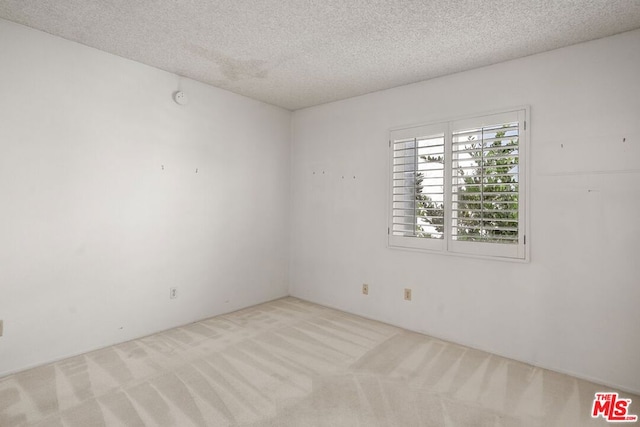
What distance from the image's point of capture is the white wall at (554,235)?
91.7 inches

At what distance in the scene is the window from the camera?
108 inches

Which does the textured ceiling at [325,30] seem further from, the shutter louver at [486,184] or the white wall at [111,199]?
the shutter louver at [486,184]

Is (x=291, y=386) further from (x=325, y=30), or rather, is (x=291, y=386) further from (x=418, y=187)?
(x=325, y=30)

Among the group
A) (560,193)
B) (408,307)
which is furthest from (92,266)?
(560,193)

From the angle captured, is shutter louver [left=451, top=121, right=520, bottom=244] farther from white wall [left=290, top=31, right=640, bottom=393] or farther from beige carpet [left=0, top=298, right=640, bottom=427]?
beige carpet [left=0, top=298, right=640, bottom=427]

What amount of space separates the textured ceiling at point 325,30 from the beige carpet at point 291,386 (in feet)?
8.17

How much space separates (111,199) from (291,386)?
7.05ft

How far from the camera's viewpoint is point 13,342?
238 centimetres

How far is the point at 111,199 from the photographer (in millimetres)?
2857

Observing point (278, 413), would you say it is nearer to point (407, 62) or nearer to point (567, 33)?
point (407, 62)

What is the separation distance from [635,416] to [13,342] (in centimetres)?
416

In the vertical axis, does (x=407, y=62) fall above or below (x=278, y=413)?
above

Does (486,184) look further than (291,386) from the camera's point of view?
Yes

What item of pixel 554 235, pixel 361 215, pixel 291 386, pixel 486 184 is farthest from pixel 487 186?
pixel 291 386
